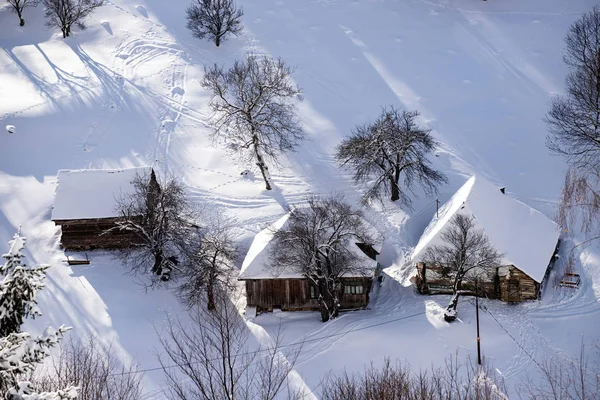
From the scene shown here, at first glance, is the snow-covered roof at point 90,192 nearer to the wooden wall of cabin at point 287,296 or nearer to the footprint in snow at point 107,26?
the wooden wall of cabin at point 287,296

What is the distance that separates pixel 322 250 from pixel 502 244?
332 inches

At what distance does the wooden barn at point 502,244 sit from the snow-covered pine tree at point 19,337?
1012 inches

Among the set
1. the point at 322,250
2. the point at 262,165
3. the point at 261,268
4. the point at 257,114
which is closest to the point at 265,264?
the point at 261,268

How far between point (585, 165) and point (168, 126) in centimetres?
2552

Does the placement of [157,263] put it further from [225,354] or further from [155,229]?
[225,354]

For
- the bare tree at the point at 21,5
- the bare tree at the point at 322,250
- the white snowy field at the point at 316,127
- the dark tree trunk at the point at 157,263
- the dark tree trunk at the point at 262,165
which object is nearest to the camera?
the white snowy field at the point at 316,127

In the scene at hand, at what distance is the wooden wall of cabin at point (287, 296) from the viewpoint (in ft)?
112

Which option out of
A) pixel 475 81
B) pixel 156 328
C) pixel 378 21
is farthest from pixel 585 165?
pixel 156 328

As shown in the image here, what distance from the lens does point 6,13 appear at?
56562 mm

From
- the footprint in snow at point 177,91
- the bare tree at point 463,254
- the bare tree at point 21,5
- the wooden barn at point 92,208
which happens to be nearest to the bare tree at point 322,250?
the bare tree at point 463,254

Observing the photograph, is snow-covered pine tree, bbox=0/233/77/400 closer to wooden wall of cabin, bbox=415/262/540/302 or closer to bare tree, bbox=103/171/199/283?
bare tree, bbox=103/171/199/283

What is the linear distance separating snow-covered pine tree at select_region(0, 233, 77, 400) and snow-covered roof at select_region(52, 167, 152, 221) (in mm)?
26691

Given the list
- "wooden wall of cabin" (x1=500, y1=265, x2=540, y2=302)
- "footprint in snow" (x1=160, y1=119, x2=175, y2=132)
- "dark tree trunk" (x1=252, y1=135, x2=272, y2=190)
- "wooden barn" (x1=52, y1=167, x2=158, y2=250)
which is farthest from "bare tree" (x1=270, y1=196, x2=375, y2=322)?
"footprint in snow" (x1=160, y1=119, x2=175, y2=132)

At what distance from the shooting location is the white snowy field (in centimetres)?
3206
